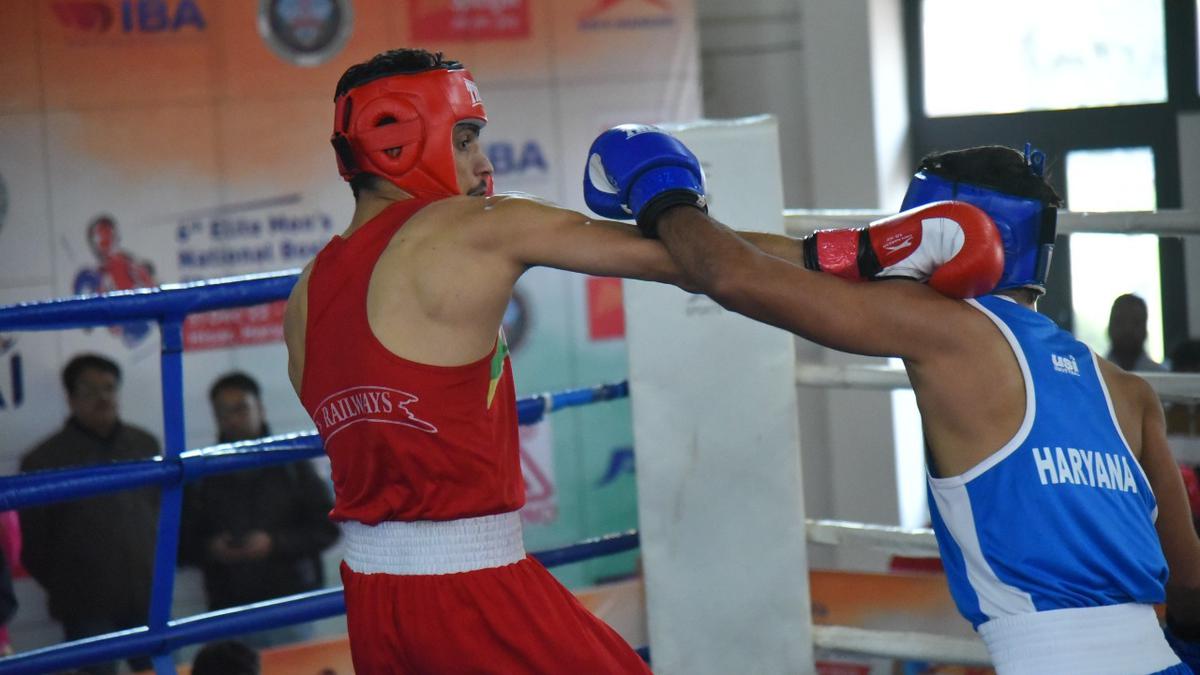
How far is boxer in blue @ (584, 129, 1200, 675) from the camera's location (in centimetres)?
162

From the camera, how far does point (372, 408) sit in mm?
1779

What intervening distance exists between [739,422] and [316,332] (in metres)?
0.98

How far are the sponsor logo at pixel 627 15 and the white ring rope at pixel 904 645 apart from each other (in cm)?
337

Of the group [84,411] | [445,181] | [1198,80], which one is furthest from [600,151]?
[1198,80]

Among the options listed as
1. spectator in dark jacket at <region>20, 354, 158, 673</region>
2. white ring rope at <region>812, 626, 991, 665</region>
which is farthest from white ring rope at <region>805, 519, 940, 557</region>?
spectator in dark jacket at <region>20, 354, 158, 673</region>

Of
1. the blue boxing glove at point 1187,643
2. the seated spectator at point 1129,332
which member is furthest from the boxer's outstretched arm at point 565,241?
the seated spectator at point 1129,332

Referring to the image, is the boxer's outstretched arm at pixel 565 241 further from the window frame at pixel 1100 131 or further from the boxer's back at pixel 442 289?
the window frame at pixel 1100 131

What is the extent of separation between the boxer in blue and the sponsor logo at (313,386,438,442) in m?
0.39

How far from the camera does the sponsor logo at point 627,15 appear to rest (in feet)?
17.8

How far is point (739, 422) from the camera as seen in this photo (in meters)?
2.57

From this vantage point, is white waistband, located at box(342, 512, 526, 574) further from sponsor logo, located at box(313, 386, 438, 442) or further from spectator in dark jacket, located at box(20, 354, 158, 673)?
spectator in dark jacket, located at box(20, 354, 158, 673)

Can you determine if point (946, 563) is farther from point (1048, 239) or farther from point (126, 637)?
point (126, 637)

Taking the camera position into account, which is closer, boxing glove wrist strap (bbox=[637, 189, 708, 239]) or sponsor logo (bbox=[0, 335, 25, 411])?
boxing glove wrist strap (bbox=[637, 189, 708, 239])

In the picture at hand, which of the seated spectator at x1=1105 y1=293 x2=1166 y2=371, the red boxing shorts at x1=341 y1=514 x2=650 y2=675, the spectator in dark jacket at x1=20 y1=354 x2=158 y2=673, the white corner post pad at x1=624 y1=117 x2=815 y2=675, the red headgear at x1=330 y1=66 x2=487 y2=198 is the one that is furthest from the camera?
the spectator in dark jacket at x1=20 y1=354 x2=158 y2=673
